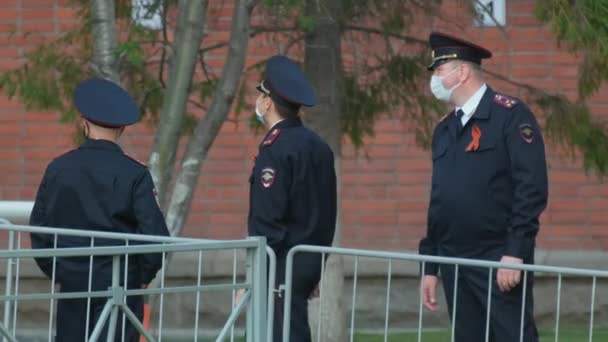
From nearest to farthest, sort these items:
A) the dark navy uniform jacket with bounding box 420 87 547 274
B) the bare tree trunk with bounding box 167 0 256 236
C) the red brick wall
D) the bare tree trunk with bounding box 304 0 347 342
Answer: the dark navy uniform jacket with bounding box 420 87 547 274
the bare tree trunk with bounding box 167 0 256 236
the bare tree trunk with bounding box 304 0 347 342
the red brick wall

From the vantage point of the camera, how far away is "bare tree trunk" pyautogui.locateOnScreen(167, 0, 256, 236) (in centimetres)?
755

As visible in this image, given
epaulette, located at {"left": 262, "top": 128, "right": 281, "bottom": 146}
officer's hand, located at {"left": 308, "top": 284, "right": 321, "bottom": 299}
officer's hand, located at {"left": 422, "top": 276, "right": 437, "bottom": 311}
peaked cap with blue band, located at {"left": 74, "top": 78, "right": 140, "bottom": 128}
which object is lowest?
officer's hand, located at {"left": 308, "top": 284, "right": 321, "bottom": 299}

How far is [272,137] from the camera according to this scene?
651 cm

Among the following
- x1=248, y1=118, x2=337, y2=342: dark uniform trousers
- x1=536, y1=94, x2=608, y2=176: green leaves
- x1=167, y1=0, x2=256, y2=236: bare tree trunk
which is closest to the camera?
x1=248, y1=118, x2=337, y2=342: dark uniform trousers

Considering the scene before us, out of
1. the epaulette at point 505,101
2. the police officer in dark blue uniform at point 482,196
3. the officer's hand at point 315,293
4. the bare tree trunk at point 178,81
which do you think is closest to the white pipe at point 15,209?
the bare tree trunk at point 178,81

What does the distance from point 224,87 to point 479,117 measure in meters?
1.75

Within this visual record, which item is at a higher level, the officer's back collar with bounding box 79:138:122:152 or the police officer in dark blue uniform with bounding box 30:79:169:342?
the officer's back collar with bounding box 79:138:122:152

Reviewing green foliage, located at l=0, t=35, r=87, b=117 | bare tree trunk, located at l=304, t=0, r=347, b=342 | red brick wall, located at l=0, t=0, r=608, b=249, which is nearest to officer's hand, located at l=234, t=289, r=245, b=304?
bare tree trunk, located at l=304, t=0, r=347, b=342

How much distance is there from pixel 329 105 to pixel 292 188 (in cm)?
188

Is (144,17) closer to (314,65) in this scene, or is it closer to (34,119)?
(314,65)

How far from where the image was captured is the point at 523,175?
598cm

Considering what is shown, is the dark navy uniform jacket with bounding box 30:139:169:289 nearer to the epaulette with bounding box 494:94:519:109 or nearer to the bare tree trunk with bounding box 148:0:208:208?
the bare tree trunk with bounding box 148:0:208:208

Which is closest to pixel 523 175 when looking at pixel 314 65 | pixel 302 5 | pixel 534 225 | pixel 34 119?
pixel 534 225

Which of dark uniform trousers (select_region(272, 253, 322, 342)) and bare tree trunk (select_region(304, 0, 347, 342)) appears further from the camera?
bare tree trunk (select_region(304, 0, 347, 342))
